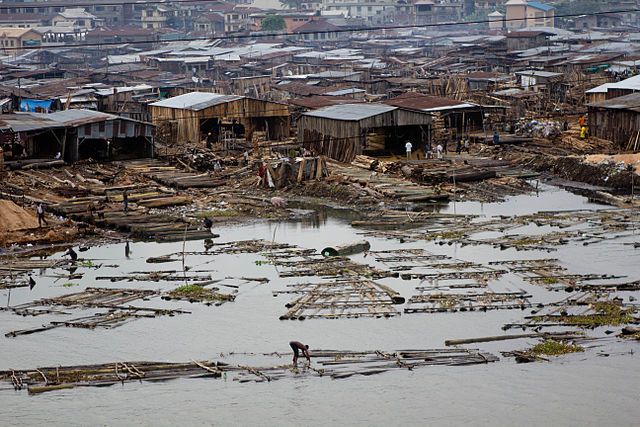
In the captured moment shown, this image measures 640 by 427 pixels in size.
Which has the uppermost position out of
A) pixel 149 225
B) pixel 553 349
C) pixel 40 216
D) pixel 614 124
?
pixel 614 124

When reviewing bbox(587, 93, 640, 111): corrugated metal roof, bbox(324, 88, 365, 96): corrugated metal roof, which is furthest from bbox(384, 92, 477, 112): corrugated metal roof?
bbox(324, 88, 365, 96): corrugated metal roof

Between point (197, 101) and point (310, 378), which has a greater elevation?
point (197, 101)

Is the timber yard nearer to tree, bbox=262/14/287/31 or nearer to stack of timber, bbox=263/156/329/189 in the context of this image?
stack of timber, bbox=263/156/329/189

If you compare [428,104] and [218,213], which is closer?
[218,213]

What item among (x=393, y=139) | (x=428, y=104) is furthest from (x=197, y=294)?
(x=428, y=104)

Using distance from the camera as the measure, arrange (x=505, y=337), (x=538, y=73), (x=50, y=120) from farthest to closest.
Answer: (x=538, y=73)
(x=50, y=120)
(x=505, y=337)

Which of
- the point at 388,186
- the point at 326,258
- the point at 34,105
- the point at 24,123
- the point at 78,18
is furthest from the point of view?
the point at 78,18

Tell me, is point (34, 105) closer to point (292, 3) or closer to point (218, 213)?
point (218, 213)
